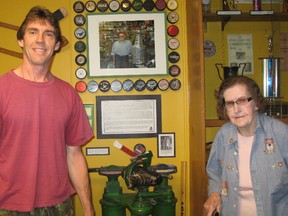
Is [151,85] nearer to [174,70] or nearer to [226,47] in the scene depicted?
[174,70]

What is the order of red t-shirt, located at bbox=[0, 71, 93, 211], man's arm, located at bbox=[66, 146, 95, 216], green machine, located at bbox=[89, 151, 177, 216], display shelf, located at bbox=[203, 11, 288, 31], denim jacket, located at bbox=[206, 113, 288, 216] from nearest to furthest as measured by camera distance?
red t-shirt, located at bbox=[0, 71, 93, 211] < denim jacket, located at bbox=[206, 113, 288, 216] < man's arm, located at bbox=[66, 146, 95, 216] < green machine, located at bbox=[89, 151, 177, 216] < display shelf, located at bbox=[203, 11, 288, 31]

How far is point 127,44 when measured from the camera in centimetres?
281

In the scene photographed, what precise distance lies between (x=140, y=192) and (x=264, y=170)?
81 centimetres

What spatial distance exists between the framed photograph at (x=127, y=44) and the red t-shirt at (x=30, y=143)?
3.64 ft

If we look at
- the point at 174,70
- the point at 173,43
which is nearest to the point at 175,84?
the point at 174,70

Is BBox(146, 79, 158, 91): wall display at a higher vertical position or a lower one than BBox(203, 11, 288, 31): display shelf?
lower

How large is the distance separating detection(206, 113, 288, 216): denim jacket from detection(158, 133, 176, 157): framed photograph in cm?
104

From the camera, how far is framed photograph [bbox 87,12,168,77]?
9.15ft

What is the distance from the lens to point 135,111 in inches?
111

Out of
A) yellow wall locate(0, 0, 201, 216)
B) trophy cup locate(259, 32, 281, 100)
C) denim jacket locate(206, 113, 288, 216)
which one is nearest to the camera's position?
denim jacket locate(206, 113, 288, 216)

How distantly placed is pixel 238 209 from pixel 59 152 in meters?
1.01

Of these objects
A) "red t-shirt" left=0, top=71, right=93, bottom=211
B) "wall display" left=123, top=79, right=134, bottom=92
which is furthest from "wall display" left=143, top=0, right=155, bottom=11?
"red t-shirt" left=0, top=71, right=93, bottom=211

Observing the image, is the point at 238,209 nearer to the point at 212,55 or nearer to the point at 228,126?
the point at 228,126

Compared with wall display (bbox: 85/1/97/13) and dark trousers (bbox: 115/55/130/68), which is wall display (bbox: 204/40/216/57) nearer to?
dark trousers (bbox: 115/55/130/68)
